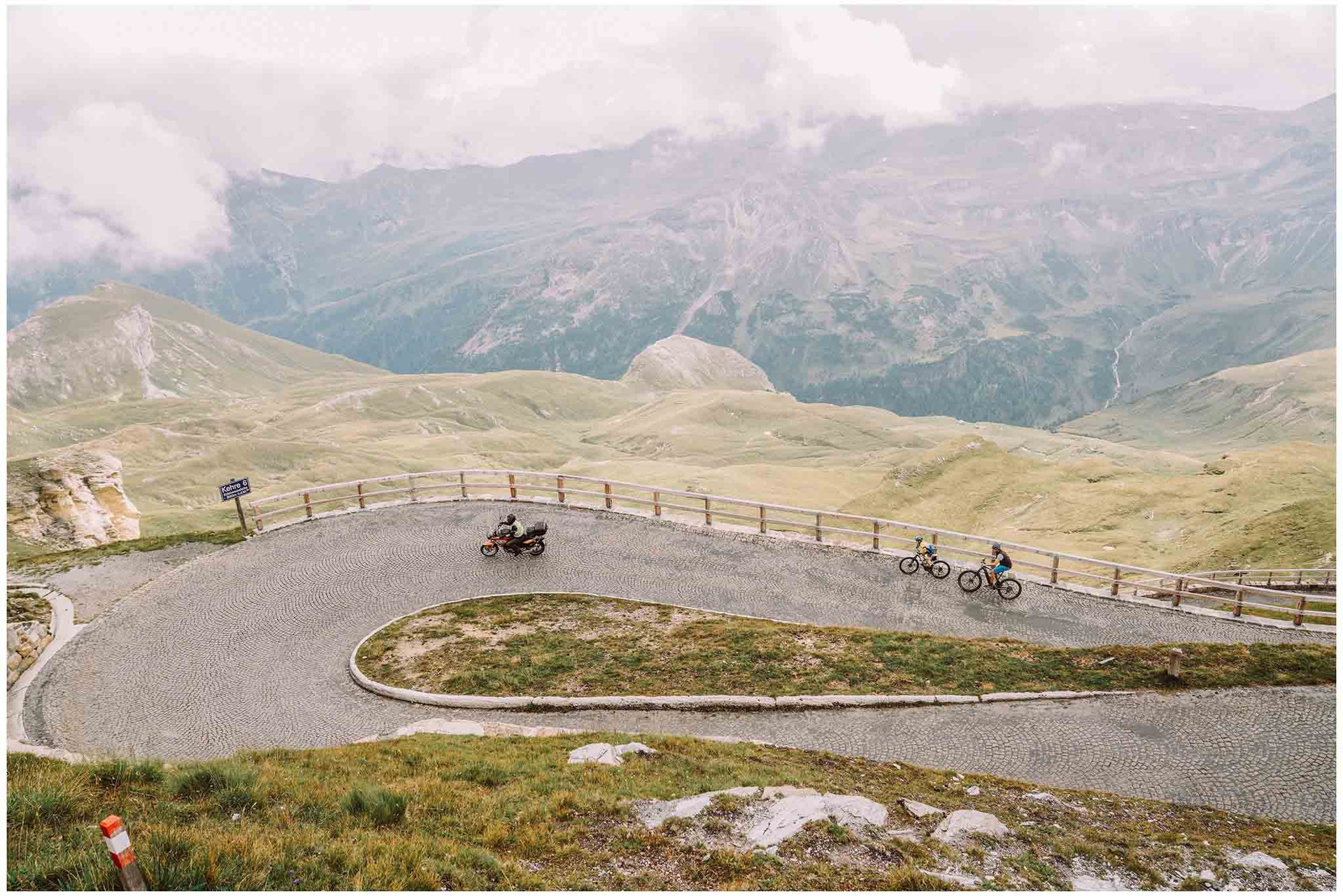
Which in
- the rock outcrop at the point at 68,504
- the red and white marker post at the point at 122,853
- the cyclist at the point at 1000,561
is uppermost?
the red and white marker post at the point at 122,853

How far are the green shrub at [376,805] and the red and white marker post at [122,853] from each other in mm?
2790

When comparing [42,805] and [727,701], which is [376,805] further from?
[727,701]

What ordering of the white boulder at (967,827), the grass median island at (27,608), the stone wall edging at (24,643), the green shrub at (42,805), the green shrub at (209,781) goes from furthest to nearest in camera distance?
1. the grass median island at (27,608)
2. the stone wall edging at (24,643)
3. the white boulder at (967,827)
4. the green shrub at (209,781)
5. the green shrub at (42,805)

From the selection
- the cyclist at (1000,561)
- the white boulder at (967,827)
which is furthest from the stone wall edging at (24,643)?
the cyclist at (1000,561)

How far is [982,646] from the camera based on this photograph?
17.3 meters

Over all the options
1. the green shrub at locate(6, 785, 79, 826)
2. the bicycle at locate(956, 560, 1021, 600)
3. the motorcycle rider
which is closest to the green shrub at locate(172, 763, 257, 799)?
the green shrub at locate(6, 785, 79, 826)

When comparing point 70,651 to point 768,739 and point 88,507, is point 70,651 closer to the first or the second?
point 768,739

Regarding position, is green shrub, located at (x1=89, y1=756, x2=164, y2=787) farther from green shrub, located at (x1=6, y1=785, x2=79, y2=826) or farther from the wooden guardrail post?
the wooden guardrail post

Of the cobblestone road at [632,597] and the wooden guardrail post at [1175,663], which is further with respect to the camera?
the wooden guardrail post at [1175,663]

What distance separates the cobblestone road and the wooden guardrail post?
1.74ft

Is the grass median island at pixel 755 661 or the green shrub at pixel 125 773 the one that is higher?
the green shrub at pixel 125 773

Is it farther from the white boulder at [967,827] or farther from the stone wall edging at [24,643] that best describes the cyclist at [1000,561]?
the stone wall edging at [24,643]

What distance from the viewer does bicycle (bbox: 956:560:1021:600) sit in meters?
21.0

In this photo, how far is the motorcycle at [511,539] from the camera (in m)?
22.4
